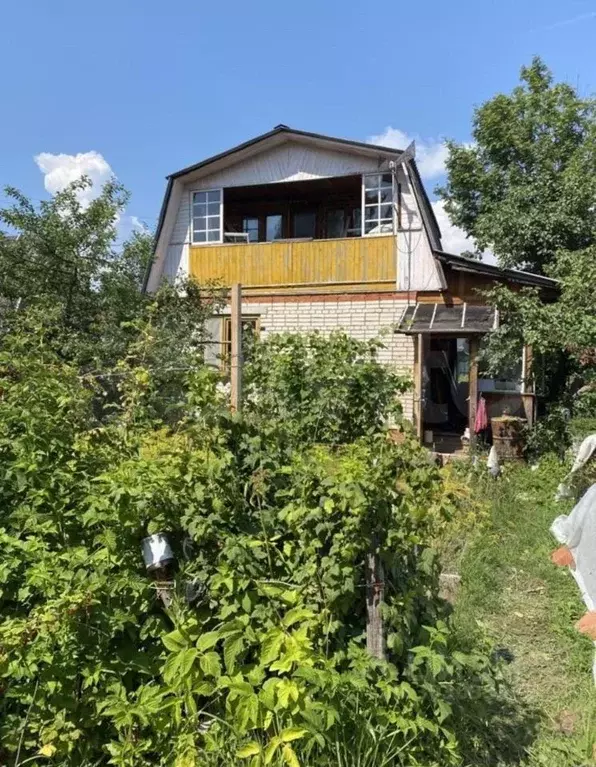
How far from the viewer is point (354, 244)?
1184 centimetres

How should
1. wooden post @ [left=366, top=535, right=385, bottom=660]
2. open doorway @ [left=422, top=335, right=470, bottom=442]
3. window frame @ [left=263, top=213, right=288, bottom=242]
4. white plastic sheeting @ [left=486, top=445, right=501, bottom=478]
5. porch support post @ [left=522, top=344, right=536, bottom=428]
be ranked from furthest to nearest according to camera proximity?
window frame @ [left=263, top=213, right=288, bottom=242], open doorway @ [left=422, top=335, right=470, bottom=442], porch support post @ [left=522, top=344, right=536, bottom=428], white plastic sheeting @ [left=486, top=445, right=501, bottom=478], wooden post @ [left=366, top=535, right=385, bottom=660]

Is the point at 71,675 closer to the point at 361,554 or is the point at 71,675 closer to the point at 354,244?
the point at 361,554

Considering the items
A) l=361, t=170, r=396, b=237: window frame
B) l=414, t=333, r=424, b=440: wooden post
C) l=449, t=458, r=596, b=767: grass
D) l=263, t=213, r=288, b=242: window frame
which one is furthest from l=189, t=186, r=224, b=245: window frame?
l=449, t=458, r=596, b=767: grass

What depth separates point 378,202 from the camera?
1171 cm

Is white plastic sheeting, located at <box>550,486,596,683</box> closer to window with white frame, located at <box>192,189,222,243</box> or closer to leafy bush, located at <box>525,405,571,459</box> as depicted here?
leafy bush, located at <box>525,405,571,459</box>

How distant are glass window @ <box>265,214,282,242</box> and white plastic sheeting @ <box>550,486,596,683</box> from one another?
39.7 feet

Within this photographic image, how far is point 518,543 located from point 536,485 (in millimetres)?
2411

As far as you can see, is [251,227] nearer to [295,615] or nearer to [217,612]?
[217,612]

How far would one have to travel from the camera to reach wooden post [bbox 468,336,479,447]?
9270 millimetres

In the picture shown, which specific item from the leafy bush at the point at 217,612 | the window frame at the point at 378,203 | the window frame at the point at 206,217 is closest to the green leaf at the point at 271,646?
the leafy bush at the point at 217,612

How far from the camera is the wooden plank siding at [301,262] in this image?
460 inches

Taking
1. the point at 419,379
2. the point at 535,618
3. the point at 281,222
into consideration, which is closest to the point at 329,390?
the point at 535,618

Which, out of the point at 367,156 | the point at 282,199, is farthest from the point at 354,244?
the point at 282,199

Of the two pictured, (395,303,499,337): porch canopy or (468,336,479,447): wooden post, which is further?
(395,303,499,337): porch canopy
